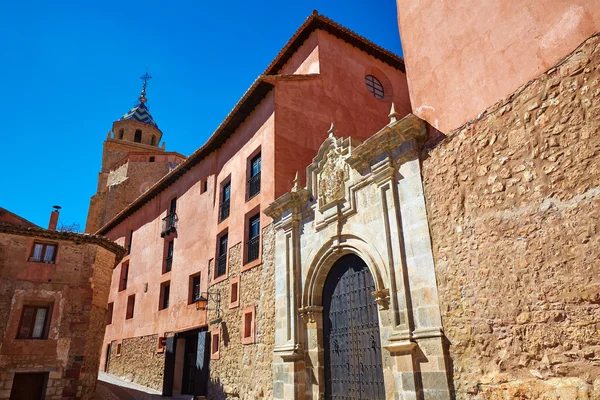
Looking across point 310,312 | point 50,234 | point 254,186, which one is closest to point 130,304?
point 50,234

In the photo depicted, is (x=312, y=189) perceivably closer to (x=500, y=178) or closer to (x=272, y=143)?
(x=272, y=143)

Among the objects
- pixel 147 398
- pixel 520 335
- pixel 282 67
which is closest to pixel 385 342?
pixel 520 335

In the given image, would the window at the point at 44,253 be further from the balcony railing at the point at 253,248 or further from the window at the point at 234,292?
the balcony railing at the point at 253,248

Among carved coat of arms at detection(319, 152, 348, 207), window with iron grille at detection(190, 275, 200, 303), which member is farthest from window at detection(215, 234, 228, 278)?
carved coat of arms at detection(319, 152, 348, 207)

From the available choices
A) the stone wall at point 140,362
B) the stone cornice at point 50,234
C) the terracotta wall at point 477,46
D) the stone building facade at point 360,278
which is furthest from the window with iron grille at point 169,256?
the terracotta wall at point 477,46

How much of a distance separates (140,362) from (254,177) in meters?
9.47

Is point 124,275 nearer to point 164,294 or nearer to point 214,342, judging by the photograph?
point 164,294

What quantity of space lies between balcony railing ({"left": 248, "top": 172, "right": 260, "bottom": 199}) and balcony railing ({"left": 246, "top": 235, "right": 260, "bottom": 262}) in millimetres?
1362

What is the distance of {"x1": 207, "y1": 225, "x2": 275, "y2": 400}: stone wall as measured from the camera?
10.1m

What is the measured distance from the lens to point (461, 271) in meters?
5.80

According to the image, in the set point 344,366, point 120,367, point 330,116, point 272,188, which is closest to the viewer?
point 344,366

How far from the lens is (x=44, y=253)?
1308 centimetres

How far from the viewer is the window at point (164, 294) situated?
16.4 metres

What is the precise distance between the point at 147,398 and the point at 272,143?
892 centimetres
